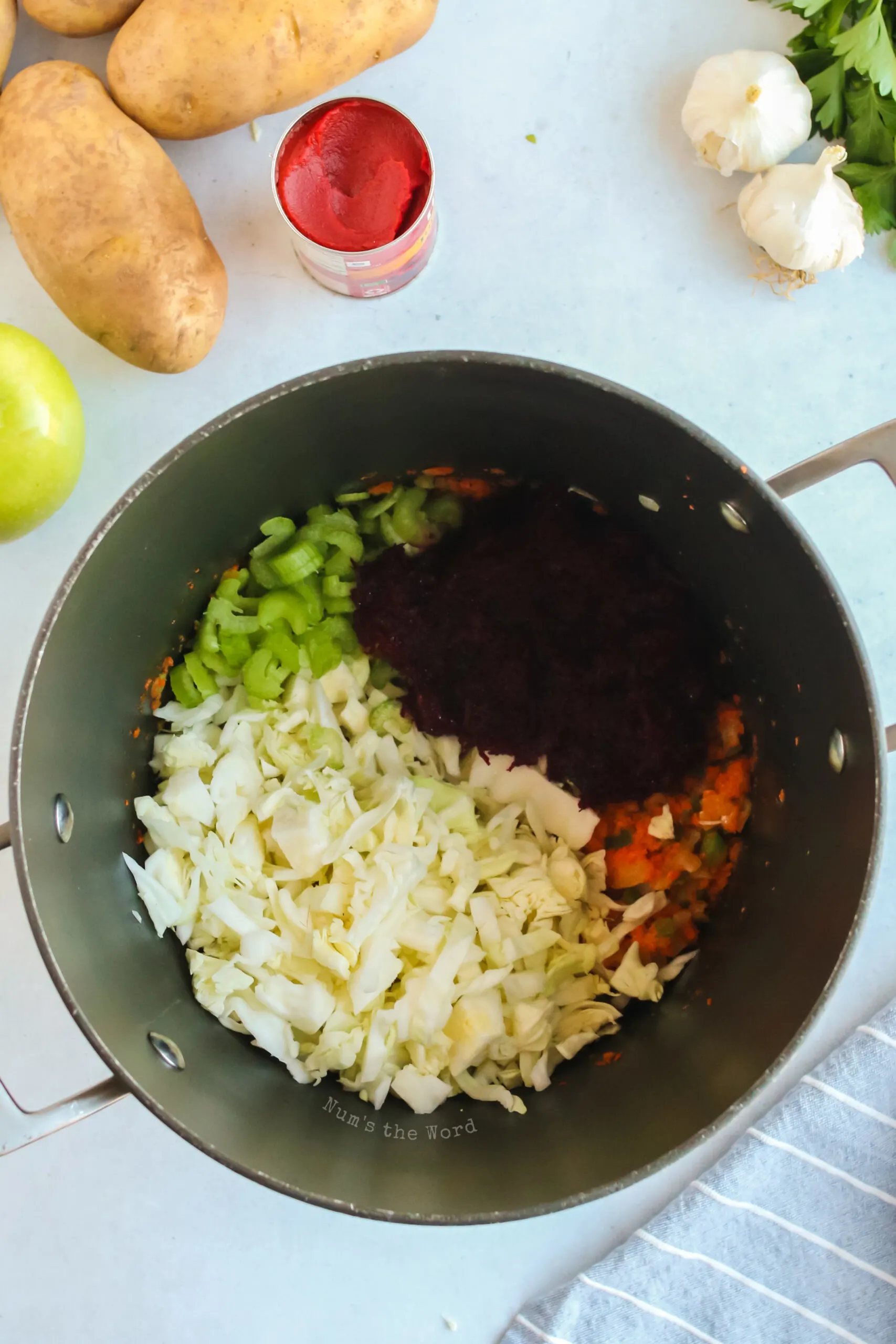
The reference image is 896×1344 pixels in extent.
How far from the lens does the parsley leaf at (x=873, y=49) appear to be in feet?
2.56

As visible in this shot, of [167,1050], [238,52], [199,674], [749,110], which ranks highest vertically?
[749,110]

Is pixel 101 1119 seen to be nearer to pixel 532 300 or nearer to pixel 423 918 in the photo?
pixel 423 918

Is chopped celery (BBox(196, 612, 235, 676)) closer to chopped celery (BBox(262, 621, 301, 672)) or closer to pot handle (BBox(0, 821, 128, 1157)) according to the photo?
chopped celery (BBox(262, 621, 301, 672))

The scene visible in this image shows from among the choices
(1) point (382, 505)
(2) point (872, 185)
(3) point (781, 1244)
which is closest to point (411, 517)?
(1) point (382, 505)

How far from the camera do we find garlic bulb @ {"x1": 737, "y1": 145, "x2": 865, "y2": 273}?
31.9 inches

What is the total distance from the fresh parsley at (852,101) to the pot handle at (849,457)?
11.0 inches

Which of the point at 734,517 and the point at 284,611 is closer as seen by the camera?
the point at 734,517

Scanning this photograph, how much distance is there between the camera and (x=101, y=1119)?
0.90 meters

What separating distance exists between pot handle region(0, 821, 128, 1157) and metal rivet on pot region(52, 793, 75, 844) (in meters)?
0.04

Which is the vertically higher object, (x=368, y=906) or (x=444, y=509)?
(x=444, y=509)

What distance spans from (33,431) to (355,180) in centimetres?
33

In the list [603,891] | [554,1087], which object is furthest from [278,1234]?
[603,891]

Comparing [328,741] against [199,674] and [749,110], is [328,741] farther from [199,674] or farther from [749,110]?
[749,110]

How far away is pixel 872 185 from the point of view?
835mm
